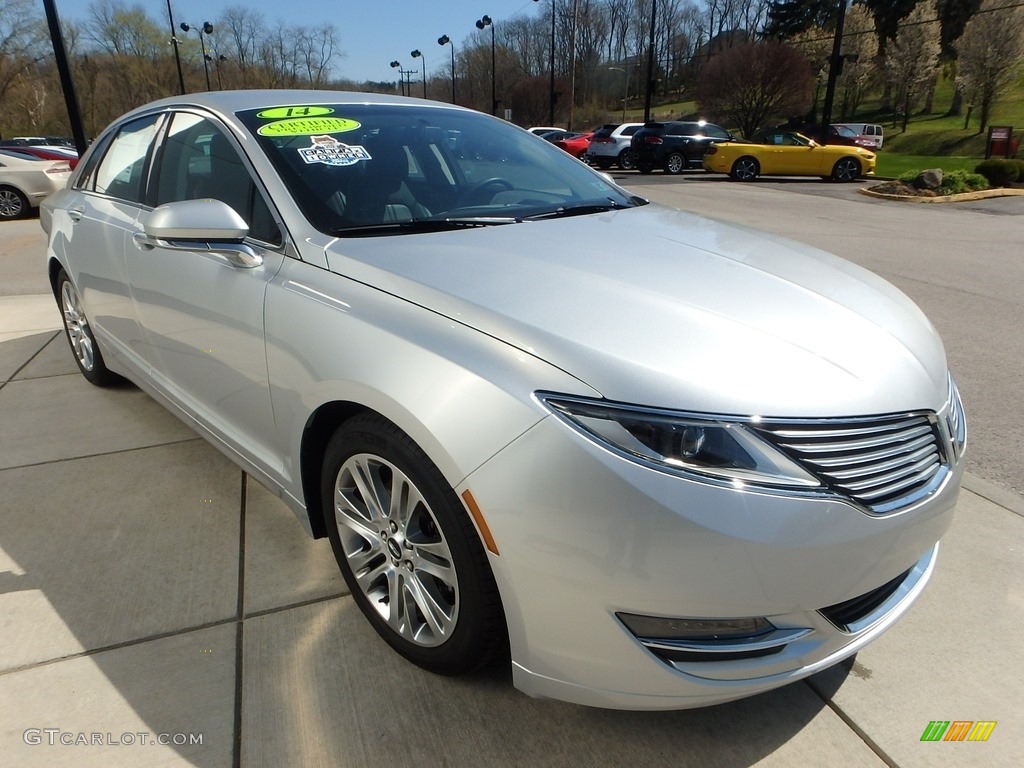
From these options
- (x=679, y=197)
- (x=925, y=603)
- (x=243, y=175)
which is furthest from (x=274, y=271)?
(x=679, y=197)

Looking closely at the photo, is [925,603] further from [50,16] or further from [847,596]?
[50,16]

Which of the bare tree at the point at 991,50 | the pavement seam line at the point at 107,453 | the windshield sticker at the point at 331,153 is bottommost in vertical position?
the pavement seam line at the point at 107,453

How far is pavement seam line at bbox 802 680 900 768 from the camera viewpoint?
187 cm

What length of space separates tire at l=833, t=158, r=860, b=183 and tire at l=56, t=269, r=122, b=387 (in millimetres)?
21937

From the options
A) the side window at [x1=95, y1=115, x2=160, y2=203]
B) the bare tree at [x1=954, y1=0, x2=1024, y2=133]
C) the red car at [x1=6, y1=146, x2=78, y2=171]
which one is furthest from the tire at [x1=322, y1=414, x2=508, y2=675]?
the bare tree at [x1=954, y1=0, x2=1024, y2=133]

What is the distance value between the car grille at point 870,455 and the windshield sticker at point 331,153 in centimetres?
178

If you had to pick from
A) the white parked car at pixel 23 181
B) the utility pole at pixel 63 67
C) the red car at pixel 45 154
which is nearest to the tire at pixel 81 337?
the utility pole at pixel 63 67

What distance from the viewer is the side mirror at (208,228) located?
7.44 feet

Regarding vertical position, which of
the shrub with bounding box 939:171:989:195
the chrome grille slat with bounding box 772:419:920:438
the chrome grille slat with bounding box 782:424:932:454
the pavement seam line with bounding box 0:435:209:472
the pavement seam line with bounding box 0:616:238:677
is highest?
the chrome grille slat with bounding box 772:419:920:438

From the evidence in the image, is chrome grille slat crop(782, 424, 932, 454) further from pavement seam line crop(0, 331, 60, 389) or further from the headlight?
pavement seam line crop(0, 331, 60, 389)

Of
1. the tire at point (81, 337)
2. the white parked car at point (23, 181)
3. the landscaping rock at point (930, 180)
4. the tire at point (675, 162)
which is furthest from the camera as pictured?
the tire at point (675, 162)

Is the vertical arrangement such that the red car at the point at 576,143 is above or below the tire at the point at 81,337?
below

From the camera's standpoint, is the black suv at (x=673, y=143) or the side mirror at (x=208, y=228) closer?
the side mirror at (x=208, y=228)

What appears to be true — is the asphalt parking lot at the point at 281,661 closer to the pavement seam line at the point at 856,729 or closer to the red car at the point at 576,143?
the pavement seam line at the point at 856,729
